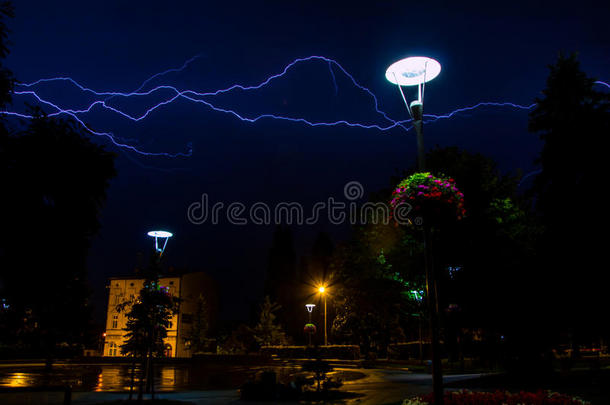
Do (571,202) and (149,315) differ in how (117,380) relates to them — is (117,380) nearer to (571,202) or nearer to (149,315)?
(149,315)

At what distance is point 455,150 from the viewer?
2852cm

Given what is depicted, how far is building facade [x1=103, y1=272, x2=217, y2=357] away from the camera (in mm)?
63531

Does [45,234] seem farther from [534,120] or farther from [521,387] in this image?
[534,120]

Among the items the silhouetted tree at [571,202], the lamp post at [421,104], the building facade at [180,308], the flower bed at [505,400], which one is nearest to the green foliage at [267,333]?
the building facade at [180,308]

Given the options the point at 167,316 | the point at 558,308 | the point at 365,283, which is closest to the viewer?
the point at 167,316

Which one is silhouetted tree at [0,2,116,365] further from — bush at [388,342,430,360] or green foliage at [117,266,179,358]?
bush at [388,342,430,360]

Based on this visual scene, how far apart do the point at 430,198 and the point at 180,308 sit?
203 ft

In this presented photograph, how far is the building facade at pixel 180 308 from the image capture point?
63531mm

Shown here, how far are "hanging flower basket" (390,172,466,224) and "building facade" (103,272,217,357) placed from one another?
5725cm

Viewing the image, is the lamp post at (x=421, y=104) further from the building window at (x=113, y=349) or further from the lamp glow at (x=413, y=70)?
the building window at (x=113, y=349)

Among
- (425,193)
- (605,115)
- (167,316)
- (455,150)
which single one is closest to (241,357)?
(455,150)

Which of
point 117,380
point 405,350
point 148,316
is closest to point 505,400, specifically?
point 148,316

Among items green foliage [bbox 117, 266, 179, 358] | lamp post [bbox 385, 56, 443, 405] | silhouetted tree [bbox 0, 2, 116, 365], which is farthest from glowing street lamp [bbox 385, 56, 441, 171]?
green foliage [bbox 117, 266, 179, 358]

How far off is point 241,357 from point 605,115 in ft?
120
